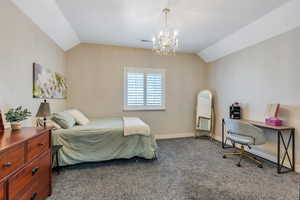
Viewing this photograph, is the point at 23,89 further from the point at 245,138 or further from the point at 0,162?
the point at 245,138

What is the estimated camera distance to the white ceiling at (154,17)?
2402 millimetres

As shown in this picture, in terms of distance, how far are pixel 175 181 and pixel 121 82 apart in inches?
118

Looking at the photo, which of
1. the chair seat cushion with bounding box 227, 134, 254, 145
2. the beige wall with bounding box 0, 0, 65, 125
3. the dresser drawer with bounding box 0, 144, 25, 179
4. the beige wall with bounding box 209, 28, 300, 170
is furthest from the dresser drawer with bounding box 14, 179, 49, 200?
the beige wall with bounding box 209, 28, 300, 170

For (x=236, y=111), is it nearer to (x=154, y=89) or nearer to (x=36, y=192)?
(x=154, y=89)

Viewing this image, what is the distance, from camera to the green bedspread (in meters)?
2.58

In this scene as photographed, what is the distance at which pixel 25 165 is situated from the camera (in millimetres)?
1357

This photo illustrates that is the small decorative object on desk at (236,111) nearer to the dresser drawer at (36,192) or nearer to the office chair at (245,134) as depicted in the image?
the office chair at (245,134)

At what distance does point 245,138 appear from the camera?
291cm

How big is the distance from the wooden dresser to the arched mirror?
3.98 metres

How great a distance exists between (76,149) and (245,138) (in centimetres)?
317

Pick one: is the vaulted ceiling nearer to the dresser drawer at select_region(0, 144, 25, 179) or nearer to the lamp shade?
the lamp shade

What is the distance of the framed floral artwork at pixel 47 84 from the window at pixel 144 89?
1.63m

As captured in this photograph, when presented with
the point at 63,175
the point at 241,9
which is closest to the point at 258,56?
the point at 241,9

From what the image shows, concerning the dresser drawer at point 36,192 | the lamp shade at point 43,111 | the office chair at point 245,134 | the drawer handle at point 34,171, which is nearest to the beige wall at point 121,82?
the office chair at point 245,134
